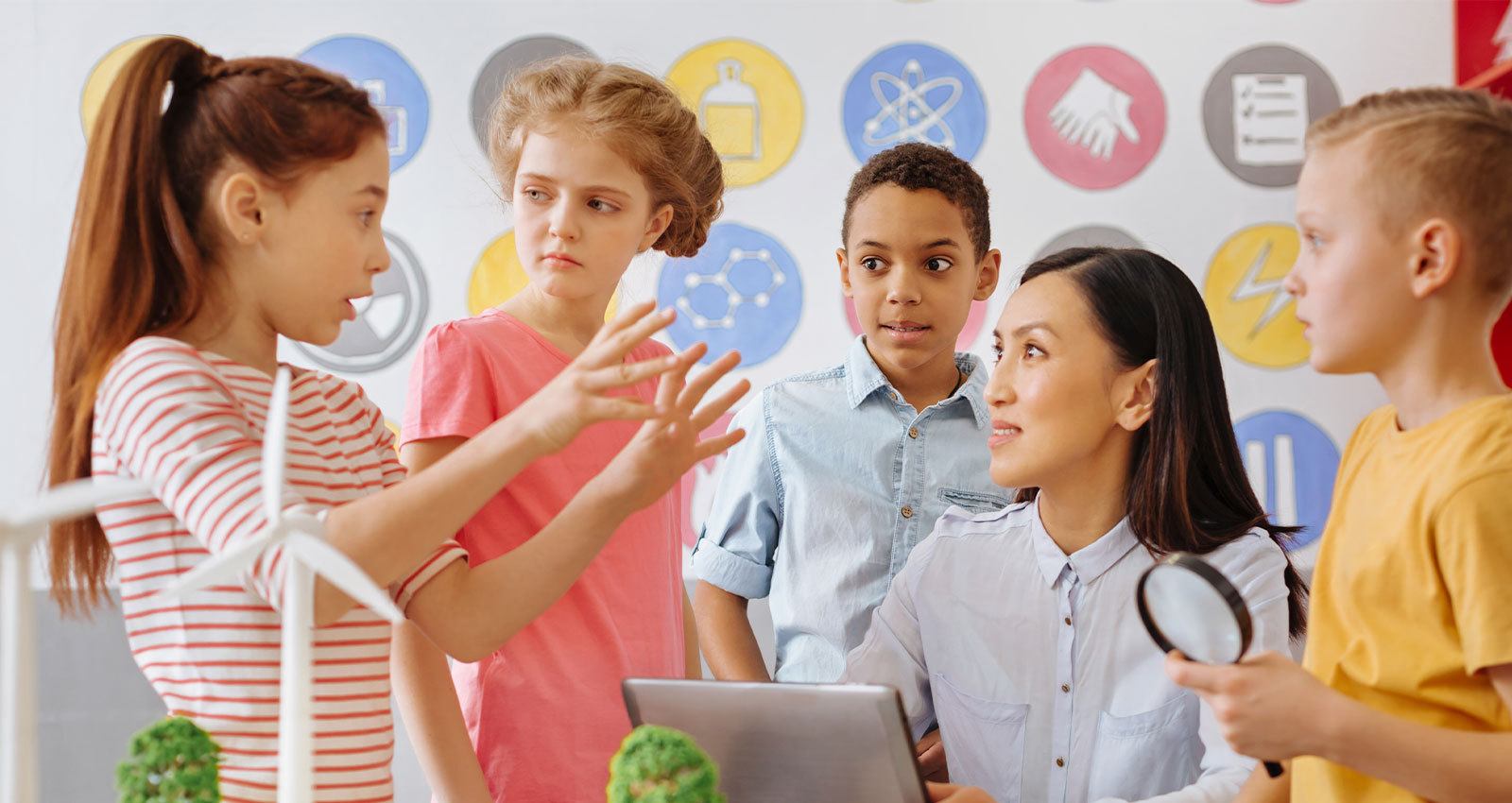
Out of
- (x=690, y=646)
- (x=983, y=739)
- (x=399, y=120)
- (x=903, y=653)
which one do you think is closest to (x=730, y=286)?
(x=399, y=120)

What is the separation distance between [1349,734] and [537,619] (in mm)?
803

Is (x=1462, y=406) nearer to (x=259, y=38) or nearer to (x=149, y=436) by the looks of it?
(x=149, y=436)

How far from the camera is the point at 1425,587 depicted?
0.88 metres

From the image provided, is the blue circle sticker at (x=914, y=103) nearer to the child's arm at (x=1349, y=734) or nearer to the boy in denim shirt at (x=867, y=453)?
the boy in denim shirt at (x=867, y=453)

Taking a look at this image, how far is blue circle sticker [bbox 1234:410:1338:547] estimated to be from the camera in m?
2.62

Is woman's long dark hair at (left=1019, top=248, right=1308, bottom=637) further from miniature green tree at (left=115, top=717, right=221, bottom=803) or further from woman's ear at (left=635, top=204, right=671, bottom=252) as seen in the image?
miniature green tree at (left=115, top=717, right=221, bottom=803)

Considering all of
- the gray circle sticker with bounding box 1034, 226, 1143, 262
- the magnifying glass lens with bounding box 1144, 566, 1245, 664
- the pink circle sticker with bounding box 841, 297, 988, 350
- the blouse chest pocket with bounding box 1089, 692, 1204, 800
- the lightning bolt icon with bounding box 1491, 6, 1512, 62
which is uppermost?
the lightning bolt icon with bounding box 1491, 6, 1512, 62

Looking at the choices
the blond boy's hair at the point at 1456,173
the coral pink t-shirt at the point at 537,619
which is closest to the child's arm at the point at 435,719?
the coral pink t-shirt at the point at 537,619

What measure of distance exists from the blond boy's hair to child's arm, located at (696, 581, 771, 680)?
1115 mm

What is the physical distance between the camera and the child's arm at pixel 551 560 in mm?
1055

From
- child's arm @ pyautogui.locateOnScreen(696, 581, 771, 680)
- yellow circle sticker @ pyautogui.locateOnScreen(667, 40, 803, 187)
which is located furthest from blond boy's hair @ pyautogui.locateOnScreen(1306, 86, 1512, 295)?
yellow circle sticker @ pyautogui.locateOnScreen(667, 40, 803, 187)

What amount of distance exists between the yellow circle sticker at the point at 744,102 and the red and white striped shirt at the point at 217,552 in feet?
5.36

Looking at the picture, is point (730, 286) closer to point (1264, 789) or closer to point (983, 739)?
point (983, 739)

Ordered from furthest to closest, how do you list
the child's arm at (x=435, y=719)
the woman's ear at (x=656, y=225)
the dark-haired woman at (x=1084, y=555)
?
1. the woman's ear at (x=656, y=225)
2. the dark-haired woman at (x=1084, y=555)
3. the child's arm at (x=435, y=719)
